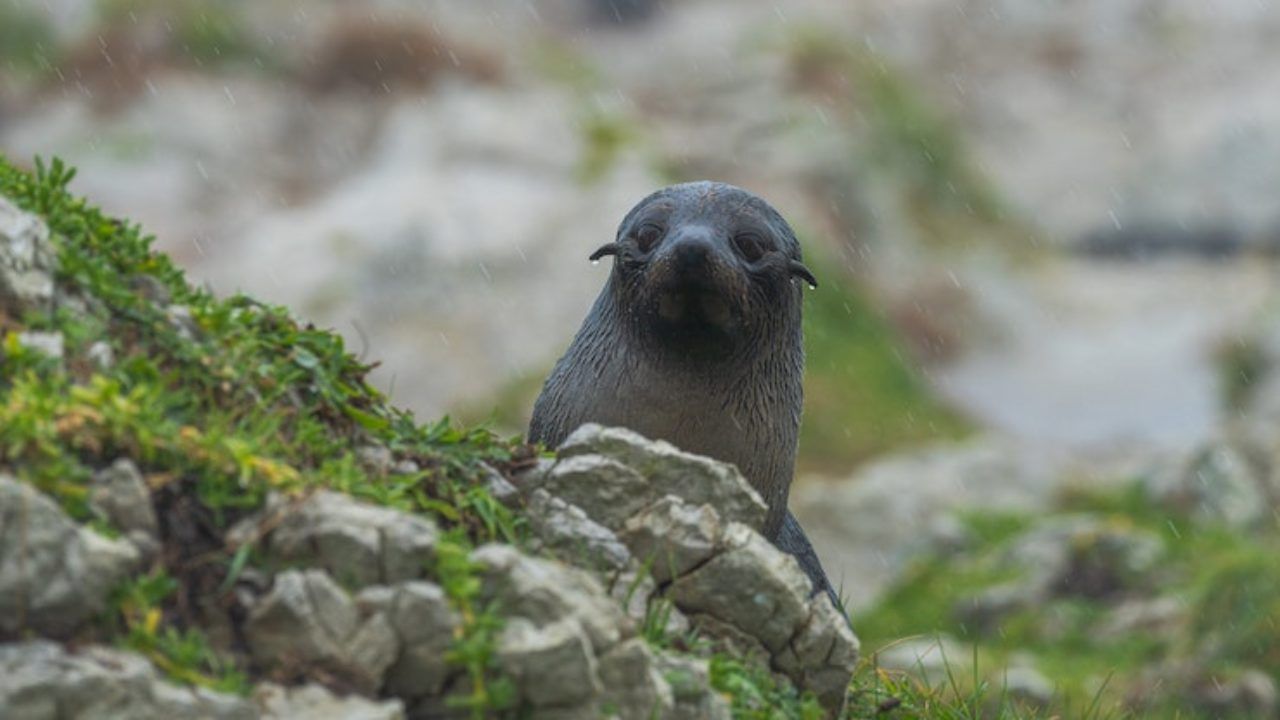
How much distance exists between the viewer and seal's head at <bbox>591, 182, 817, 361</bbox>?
20.5 feet

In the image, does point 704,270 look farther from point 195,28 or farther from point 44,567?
point 195,28

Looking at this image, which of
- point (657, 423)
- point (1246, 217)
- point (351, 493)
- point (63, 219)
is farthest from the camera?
point (1246, 217)

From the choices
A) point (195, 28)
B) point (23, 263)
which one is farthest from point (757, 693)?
point (195, 28)

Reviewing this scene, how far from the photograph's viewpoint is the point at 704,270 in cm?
621

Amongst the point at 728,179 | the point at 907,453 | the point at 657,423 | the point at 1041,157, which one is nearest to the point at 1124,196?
the point at 1041,157

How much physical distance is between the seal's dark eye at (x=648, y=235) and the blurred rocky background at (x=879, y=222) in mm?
7333

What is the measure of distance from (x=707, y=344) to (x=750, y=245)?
407 mm

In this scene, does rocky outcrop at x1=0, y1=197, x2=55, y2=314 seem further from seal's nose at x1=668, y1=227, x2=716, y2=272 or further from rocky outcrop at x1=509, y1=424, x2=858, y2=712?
seal's nose at x1=668, y1=227, x2=716, y2=272

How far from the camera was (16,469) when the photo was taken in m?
4.46

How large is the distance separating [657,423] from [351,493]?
187cm

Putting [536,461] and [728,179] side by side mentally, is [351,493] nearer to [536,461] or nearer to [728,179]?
[536,461]

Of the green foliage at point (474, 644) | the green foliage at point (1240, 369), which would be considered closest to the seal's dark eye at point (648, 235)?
the green foliage at point (474, 644)

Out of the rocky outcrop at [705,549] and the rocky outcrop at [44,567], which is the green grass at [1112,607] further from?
the rocky outcrop at [44,567]

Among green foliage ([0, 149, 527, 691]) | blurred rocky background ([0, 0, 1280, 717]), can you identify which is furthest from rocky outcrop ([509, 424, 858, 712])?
blurred rocky background ([0, 0, 1280, 717])
